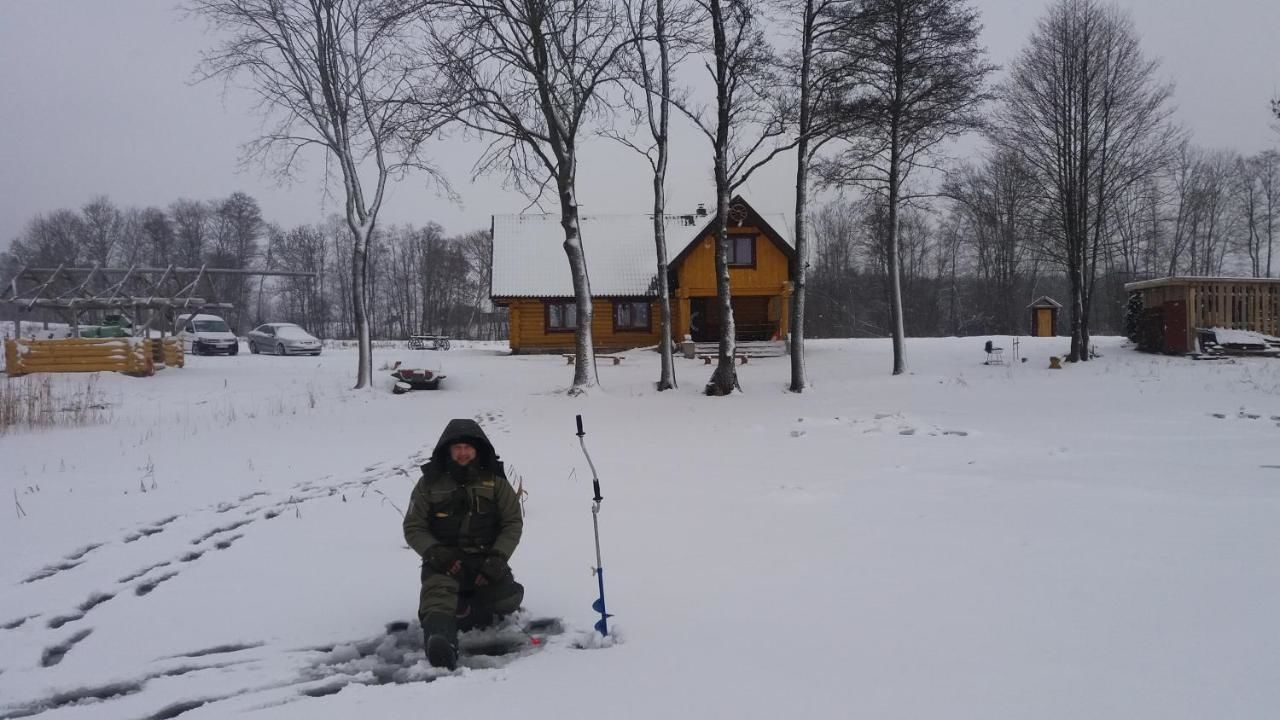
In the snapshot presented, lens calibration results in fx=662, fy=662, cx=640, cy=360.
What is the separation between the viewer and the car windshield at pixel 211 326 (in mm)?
30328

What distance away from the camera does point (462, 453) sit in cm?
383

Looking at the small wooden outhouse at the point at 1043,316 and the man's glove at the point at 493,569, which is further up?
the small wooden outhouse at the point at 1043,316

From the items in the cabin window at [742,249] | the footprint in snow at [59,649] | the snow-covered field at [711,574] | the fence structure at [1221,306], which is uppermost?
the cabin window at [742,249]

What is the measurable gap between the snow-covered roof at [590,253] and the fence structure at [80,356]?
1176 centimetres

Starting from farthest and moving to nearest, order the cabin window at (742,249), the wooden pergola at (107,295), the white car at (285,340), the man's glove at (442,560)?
the white car at (285,340)
the cabin window at (742,249)
the wooden pergola at (107,295)
the man's glove at (442,560)

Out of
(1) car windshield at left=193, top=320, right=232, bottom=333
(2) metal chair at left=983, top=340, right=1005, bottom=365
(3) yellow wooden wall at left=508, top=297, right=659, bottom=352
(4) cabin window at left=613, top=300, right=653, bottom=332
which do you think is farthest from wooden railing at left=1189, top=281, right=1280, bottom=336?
(1) car windshield at left=193, top=320, right=232, bottom=333

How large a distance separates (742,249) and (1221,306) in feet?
48.5

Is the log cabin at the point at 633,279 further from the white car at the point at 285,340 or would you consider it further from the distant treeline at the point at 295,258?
the distant treeline at the point at 295,258

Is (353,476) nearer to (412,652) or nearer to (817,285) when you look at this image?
(412,652)

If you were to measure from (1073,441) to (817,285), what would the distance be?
4707 centimetres

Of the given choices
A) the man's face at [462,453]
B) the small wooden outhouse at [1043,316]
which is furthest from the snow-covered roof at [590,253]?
the man's face at [462,453]

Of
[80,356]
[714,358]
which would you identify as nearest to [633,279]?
[714,358]

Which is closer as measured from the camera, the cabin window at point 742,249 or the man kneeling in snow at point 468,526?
the man kneeling in snow at point 468,526

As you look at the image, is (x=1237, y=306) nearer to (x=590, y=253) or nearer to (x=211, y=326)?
(x=590, y=253)
